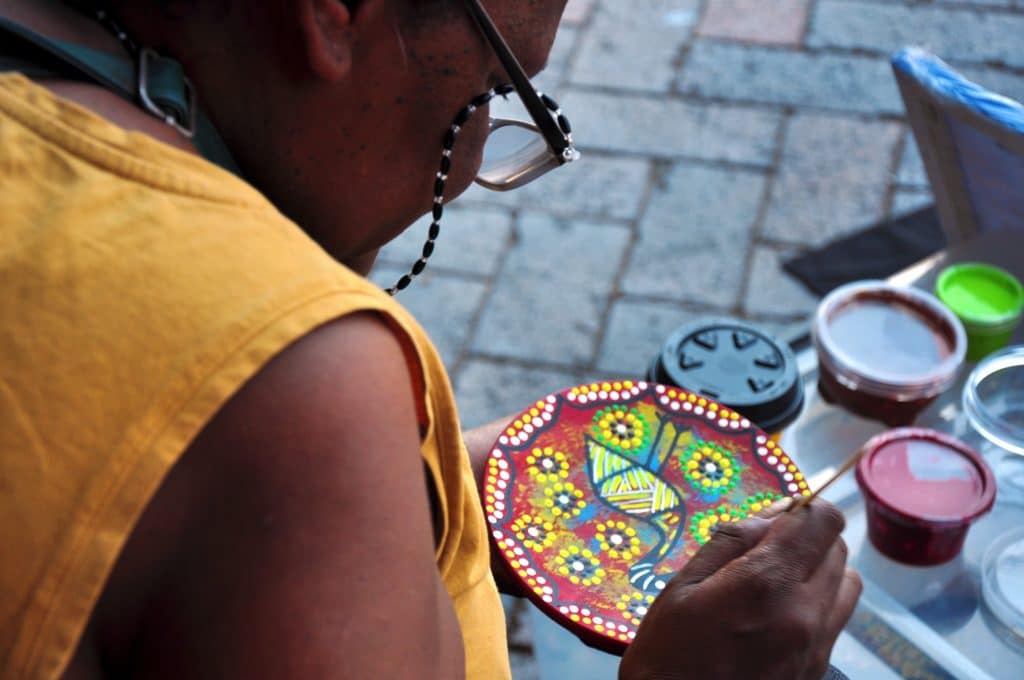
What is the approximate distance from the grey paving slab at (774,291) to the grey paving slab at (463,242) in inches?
25.9

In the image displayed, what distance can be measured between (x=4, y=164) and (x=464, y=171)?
0.40 metres

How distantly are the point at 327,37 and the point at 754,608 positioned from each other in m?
0.57

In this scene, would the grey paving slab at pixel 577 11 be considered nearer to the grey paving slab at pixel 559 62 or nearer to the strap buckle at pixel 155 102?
the grey paving slab at pixel 559 62

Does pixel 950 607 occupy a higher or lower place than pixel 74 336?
lower

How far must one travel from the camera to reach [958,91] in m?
1.49

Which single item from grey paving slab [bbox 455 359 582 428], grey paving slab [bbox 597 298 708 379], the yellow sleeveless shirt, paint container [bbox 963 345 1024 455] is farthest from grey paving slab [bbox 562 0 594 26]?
the yellow sleeveless shirt

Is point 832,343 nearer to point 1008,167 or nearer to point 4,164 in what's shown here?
point 1008,167

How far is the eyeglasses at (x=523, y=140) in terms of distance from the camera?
3.05 feet

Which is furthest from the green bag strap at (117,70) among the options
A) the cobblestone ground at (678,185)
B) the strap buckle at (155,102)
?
the cobblestone ground at (678,185)

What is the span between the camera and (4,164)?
0.70m

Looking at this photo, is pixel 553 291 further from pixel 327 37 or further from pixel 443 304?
pixel 327 37

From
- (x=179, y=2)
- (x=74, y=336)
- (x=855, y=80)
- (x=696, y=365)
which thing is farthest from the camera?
(x=855, y=80)

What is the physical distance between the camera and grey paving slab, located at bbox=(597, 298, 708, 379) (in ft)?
8.96

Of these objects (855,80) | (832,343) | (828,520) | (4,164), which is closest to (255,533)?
(4,164)
